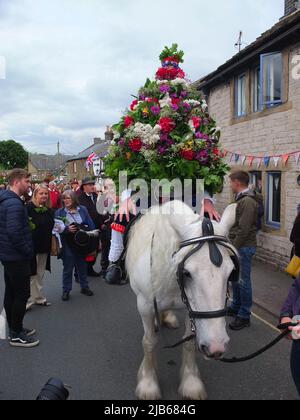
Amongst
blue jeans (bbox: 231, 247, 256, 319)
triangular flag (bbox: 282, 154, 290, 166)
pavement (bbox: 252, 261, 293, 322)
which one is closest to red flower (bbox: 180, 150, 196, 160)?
blue jeans (bbox: 231, 247, 256, 319)

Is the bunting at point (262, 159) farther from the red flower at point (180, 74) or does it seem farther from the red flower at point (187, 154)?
the red flower at point (187, 154)

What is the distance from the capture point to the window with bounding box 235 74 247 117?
10.1 meters

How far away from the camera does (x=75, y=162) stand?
167 feet

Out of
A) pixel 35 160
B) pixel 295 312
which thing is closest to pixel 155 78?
pixel 295 312

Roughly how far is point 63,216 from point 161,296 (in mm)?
3716

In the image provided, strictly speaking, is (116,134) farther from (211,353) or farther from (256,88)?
(256,88)

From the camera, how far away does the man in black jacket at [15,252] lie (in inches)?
166

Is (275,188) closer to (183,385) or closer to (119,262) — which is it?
(119,262)

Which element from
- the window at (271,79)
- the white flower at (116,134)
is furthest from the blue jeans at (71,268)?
the window at (271,79)

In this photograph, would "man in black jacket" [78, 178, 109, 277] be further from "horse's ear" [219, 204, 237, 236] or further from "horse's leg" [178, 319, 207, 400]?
"horse's ear" [219, 204, 237, 236]

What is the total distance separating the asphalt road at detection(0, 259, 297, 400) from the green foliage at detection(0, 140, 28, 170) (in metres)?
70.3

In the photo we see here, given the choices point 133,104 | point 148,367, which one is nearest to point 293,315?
point 148,367

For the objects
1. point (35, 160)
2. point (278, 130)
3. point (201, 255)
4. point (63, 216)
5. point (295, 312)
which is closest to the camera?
point (201, 255)

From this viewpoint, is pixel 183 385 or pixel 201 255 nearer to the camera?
pixel 201 255
